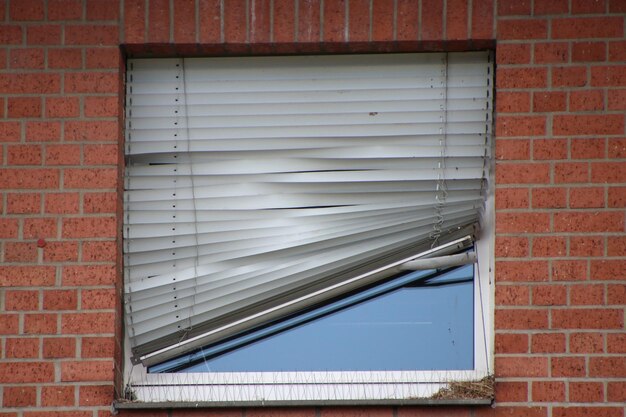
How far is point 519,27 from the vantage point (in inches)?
239

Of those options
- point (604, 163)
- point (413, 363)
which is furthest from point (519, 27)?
point (413, 363)

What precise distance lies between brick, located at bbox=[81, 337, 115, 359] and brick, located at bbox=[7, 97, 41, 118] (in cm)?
109

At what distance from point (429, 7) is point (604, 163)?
1085 millimetres

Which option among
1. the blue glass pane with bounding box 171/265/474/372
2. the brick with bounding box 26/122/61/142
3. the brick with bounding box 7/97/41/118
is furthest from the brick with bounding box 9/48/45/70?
the blue glass pane with bounding box 171/265/474/372

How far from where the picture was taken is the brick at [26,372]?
5.89 m

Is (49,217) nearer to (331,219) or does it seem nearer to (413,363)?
(331,219)

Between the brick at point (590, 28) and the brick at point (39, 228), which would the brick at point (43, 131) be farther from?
the brick at point (590, 28)

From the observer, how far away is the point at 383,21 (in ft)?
20.1

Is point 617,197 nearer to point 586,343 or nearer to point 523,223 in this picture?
point 523,223

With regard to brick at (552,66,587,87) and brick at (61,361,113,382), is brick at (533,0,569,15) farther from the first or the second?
Result: brick at (61,361,113,382)

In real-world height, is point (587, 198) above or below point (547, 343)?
above

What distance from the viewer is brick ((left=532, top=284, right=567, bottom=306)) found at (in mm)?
5852

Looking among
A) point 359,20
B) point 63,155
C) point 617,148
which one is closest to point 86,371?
point 63,155

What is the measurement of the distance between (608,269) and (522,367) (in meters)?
0.59
